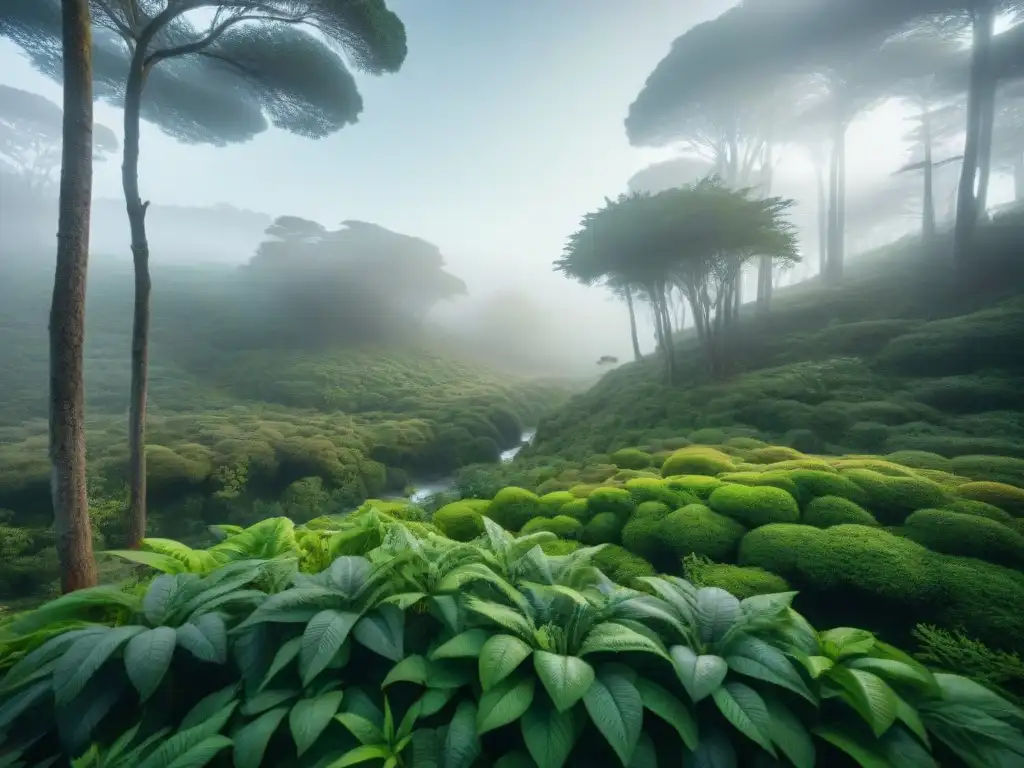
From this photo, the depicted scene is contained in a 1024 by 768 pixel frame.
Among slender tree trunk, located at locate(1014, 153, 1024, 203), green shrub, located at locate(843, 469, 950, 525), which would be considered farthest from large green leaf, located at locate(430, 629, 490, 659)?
slender tree trunk, located at locate(1014, 153, 1024, 203)

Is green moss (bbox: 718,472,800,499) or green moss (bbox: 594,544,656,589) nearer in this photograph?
green moss (bbox: 594,544,656,589)

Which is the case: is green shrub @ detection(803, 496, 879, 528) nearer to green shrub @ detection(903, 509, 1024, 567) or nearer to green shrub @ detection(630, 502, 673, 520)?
green shrub @ detection(903, 509, 1024, 567)

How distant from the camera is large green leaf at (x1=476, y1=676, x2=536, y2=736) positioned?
1.73 metres

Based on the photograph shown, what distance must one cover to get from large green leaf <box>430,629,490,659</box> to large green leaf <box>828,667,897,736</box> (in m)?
1.67

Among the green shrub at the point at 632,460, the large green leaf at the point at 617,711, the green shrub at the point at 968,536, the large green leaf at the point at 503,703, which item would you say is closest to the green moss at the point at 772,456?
the green shrub at the point at 632,460

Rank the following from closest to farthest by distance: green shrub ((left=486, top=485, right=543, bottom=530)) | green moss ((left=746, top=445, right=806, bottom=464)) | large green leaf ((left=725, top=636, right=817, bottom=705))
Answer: large green leaf ((left=725, top=636, right=817, bottom=705)), green shrub ((left=486, top=485, right=543, bottom=530)), green moss ((left=746, top=445, right=806, bottom=464))

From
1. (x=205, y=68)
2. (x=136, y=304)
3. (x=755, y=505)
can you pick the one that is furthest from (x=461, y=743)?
(x=205, y=68)

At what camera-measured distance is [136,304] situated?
21.8ft

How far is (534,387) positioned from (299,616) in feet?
97.3

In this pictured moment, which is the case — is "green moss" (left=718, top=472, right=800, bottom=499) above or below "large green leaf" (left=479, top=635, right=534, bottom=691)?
below

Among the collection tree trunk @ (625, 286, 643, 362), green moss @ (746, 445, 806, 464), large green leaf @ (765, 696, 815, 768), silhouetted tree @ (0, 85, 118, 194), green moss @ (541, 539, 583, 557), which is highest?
silhouetted tree @ (0, 85, 118, 194)

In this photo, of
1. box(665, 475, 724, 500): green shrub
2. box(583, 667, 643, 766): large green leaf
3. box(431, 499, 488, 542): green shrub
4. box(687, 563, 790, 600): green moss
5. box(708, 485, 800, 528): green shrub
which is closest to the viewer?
box(583, 667, 643, 766): large green leaf

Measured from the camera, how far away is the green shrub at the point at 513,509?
228 inches

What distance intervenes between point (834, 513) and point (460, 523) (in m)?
4.40
